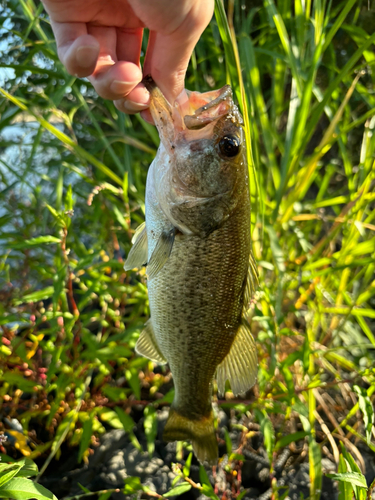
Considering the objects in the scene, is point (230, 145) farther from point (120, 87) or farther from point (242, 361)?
point (242, 361)

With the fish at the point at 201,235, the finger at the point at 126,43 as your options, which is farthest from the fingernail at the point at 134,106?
the finger at the point at 126,43

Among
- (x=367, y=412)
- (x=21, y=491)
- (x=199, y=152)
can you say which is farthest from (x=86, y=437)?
(x=199, y=152)

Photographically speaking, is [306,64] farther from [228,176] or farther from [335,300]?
[335,300]

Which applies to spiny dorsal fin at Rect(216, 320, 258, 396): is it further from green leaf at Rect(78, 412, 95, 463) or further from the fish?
green leaf at Rect(78, 412, 95, 463)

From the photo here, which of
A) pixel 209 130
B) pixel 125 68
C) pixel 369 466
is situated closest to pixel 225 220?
pixel 209 130

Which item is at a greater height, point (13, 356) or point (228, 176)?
A: point (228, 176)

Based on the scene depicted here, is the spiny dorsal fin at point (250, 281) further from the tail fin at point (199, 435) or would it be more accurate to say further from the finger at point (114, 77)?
the finger at point (114, 77)
